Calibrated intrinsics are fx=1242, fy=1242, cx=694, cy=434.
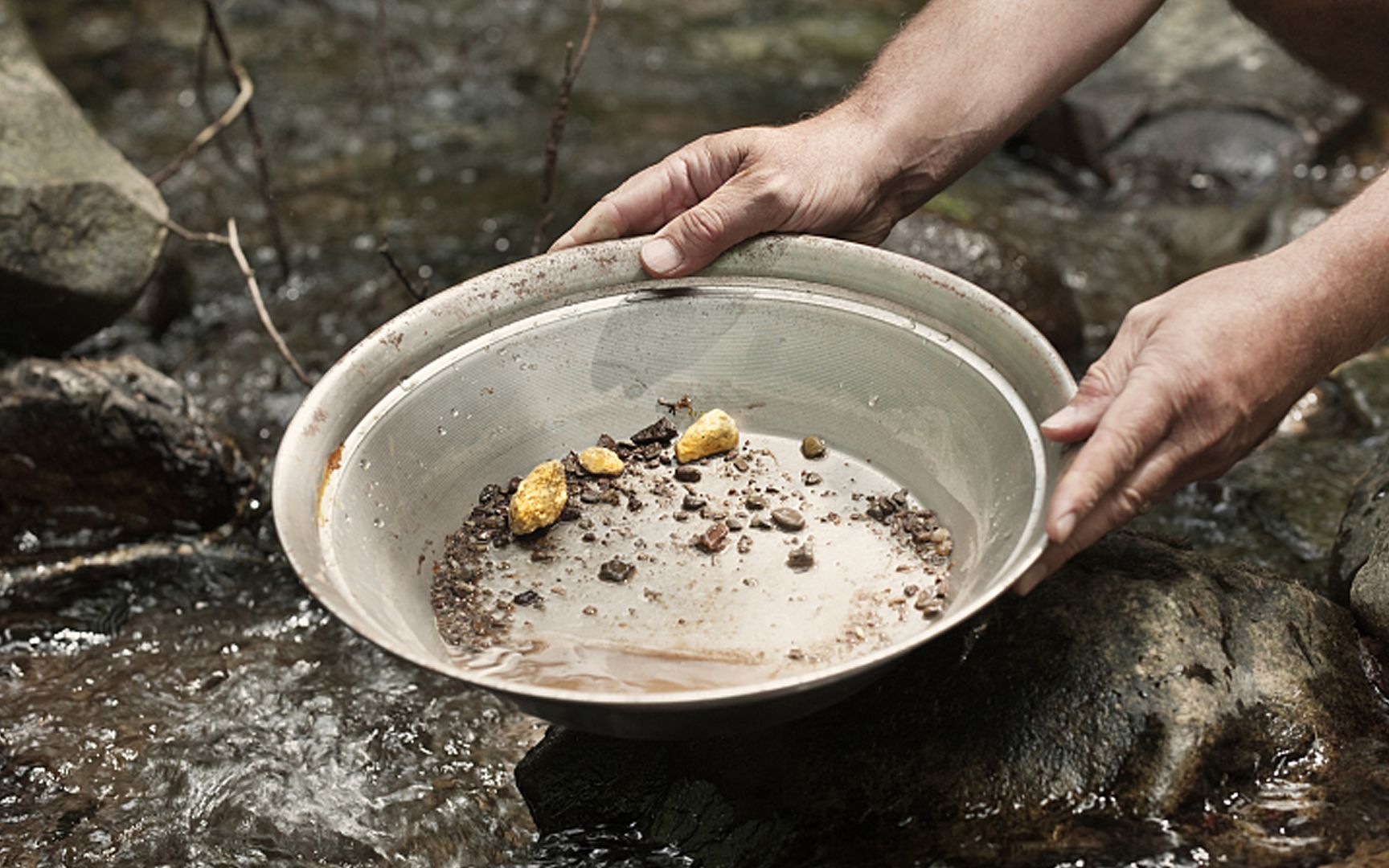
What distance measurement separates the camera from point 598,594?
2.20 m

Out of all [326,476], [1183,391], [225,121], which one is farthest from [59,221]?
[1183,391]

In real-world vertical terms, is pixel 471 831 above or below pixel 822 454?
below

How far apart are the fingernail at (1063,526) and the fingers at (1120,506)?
2.4 inches

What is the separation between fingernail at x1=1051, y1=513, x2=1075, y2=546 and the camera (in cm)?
173

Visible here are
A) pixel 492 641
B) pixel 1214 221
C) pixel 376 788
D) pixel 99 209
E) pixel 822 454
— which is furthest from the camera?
pixel 1214 221

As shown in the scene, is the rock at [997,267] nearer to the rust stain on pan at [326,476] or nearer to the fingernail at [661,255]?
the fingernail at [661,255]

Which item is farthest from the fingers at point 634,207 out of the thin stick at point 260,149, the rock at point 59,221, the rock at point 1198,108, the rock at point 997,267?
the rock at point 1198,108

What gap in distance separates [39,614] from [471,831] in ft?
4.74

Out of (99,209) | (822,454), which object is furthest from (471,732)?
(99,209)

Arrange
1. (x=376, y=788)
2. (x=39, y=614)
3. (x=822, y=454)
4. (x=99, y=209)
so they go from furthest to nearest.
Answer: (x=99, y=209), (x=39, y=614), (x=376, y=788), (x=822, y=454)

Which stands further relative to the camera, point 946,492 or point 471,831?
point 471,831

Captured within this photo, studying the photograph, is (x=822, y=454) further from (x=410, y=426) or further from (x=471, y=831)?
(x=471, y=831)

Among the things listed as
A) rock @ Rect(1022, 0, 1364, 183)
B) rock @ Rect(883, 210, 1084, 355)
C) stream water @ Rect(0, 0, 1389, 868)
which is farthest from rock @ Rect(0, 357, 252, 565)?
rock @ Rect(1022, 0, 1364, 183)

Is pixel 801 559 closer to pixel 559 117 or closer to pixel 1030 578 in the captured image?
pixel 1030 578
